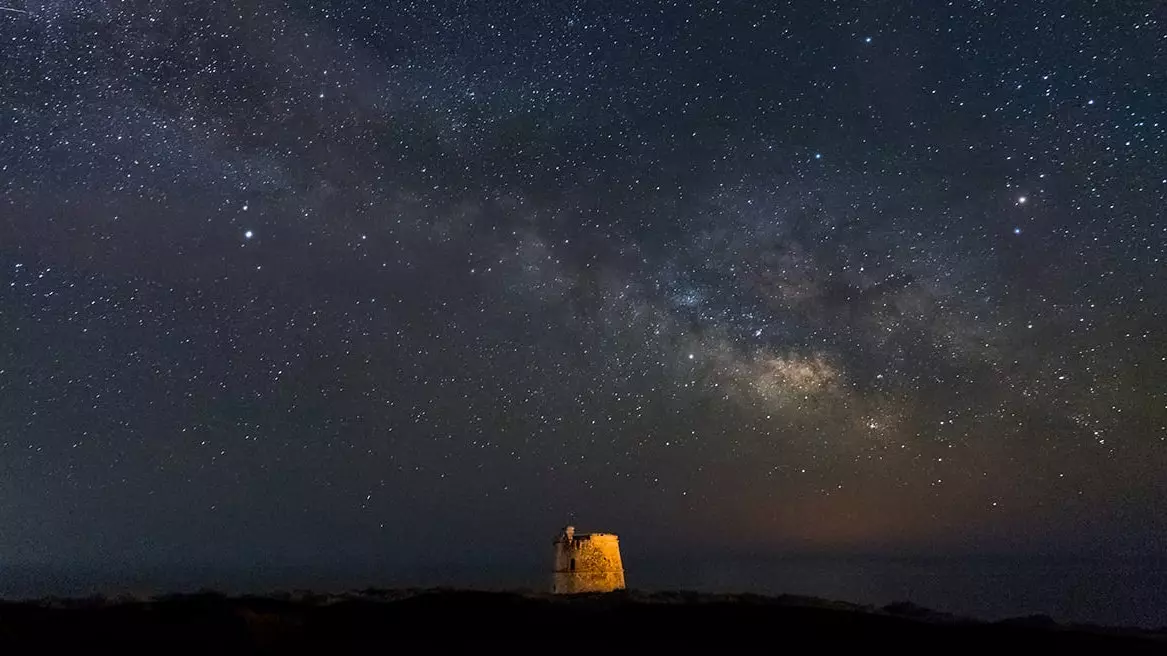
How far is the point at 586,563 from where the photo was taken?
124 ft

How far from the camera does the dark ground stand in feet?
43.9

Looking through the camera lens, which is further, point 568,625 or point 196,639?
point 568,625

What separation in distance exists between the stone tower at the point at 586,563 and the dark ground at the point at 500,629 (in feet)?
72.8

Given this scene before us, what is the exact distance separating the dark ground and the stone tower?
72.8 feet

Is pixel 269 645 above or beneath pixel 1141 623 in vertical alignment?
above

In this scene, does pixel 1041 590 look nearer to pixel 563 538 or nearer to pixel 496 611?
pixel 563 538

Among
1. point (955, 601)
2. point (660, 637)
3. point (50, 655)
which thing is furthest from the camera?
point (955, 601)

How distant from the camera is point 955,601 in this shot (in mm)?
108625

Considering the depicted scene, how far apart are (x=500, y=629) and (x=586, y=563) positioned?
24389 mm

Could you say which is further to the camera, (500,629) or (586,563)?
(586,563)

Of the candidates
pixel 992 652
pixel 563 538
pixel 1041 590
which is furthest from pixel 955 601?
pixel 992 652

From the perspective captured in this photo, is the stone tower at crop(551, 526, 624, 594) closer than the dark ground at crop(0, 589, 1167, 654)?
No

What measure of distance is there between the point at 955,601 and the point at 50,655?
4659 inches

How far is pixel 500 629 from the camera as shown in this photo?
47.1ft
